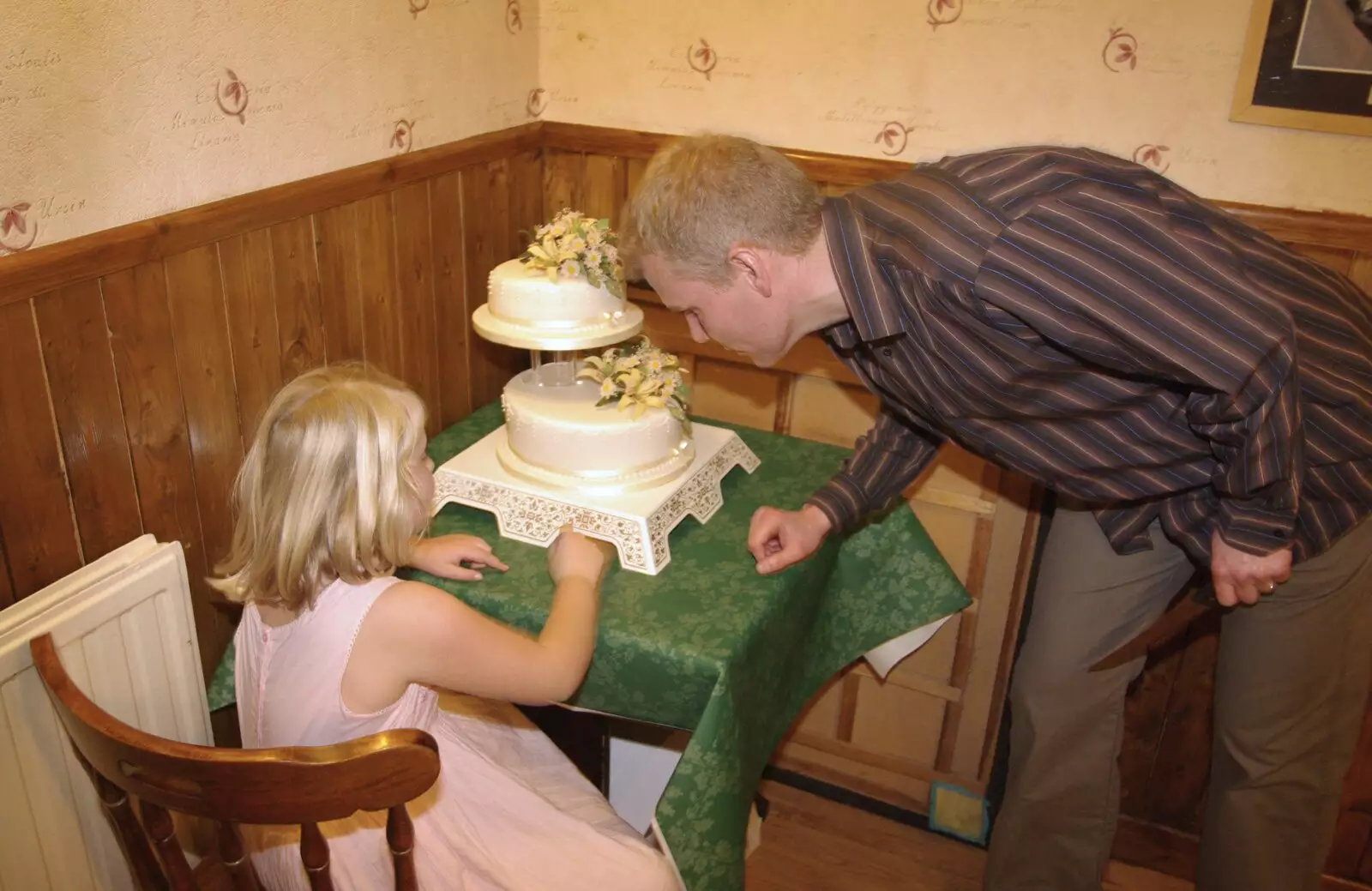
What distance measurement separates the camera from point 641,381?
165 cm

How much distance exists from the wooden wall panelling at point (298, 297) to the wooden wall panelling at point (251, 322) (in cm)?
1

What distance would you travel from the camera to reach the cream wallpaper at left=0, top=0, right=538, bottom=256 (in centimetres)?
122

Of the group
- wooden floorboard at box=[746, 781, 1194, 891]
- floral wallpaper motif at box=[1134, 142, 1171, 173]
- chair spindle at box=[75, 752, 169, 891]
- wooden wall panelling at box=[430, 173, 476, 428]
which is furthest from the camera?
wooden floorboard at box=[746, 781, 1194, 891]

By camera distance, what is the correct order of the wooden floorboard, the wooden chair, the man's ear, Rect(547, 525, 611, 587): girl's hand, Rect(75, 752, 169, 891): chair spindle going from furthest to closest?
the wooden floorboard, Rect(547, 525, 611, 587): girl's hand, the man's ear, Rect(75, 752, 169, 891): chair spindle, the wooden chair

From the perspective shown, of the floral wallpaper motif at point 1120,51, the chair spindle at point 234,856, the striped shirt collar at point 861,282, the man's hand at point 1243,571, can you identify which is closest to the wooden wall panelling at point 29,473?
the chair spindle at point 234,856

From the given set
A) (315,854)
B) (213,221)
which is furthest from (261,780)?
(213,221)

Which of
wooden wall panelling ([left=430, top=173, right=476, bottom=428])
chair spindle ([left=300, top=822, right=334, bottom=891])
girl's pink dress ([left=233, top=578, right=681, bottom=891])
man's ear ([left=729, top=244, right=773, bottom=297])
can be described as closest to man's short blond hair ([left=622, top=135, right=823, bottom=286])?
man's ear ([left=729, top=244, right=773, bottom=297])

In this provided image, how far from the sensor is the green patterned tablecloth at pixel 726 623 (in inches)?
53.2

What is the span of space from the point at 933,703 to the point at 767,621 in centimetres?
88

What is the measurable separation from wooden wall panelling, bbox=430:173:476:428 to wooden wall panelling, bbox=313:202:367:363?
0.21 m

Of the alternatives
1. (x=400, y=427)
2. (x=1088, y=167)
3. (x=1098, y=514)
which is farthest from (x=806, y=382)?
(x=400, y=427)

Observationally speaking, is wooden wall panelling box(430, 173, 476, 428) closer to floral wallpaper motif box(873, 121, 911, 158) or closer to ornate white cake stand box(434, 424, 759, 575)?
ornate white cake stand box(434, 424, 759, 575)

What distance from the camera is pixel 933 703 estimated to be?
2.21 meters

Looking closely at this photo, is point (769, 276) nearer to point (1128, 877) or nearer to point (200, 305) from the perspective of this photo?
point (200, 305)
